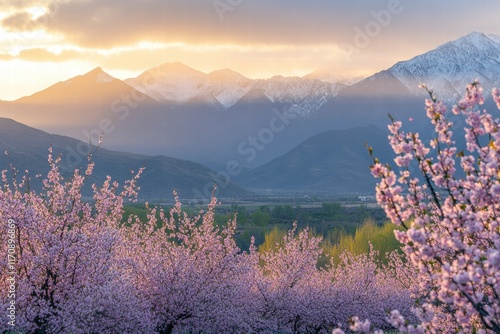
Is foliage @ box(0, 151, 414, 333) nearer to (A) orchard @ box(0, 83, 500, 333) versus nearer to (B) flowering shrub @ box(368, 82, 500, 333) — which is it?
(A) orchard @ box(0, 83, 500, 333)

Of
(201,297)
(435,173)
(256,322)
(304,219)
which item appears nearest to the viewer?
(435,173)

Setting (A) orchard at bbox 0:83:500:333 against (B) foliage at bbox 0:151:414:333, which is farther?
(B) foliage at bbox 0:151:414:333

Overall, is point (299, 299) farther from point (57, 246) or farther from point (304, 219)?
point (304, 219)

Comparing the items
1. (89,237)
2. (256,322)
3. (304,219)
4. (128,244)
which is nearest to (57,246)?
(89,237)

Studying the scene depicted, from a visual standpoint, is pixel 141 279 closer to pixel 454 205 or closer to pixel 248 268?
pixel 248 268

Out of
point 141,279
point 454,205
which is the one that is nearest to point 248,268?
point 141,279

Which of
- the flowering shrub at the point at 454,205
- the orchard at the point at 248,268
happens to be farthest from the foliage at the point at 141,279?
the flowering shrub at the point at 454,205

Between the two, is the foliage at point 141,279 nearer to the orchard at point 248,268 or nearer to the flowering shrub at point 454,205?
the orchard at point 248,268

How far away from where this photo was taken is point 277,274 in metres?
27.2

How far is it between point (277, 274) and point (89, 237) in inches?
439

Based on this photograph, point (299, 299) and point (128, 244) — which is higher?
point (128, 244)

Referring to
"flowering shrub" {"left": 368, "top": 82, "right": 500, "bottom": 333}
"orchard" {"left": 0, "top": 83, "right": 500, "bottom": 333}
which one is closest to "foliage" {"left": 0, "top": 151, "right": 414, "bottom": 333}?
"orchard" {"left": 0, "top": 83, "right": 500, "bottom": 333}

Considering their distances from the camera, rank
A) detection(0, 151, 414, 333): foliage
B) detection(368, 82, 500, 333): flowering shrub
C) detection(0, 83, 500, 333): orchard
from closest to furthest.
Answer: detection(368, 82, 500, 333): flowering shrub < detection(0, 83, 500, 333): orchard < detection(0, 151, 414, 333): foliage

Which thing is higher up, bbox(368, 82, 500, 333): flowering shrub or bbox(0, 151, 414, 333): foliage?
bbox(368, 82, 500, 333): flowering shrub
